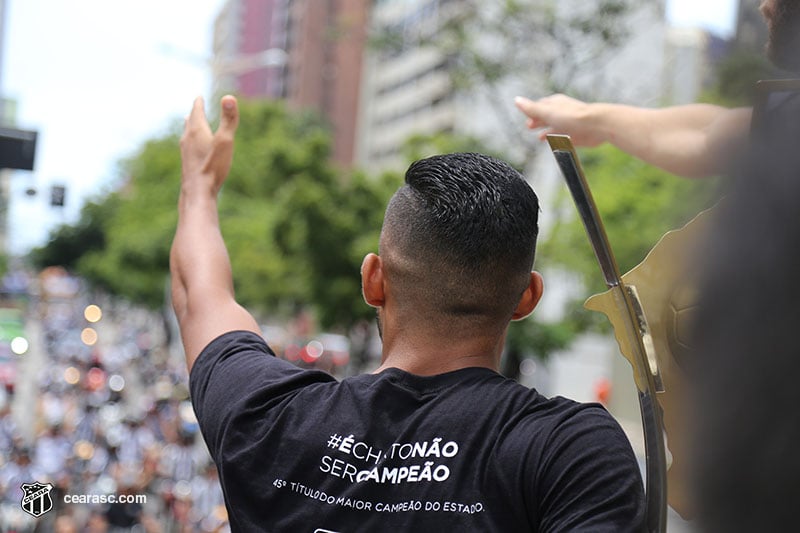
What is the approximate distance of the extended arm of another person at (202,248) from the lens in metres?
2.04

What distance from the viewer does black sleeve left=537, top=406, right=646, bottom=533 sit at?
1476mm

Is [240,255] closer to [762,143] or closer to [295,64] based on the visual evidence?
[762,143]

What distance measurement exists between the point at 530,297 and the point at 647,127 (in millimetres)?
470

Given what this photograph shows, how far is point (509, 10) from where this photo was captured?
1844cm

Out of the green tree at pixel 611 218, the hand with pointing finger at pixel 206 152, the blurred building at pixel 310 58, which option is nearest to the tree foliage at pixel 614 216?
the green tree at pixel 611 218

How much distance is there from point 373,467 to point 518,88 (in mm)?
17887

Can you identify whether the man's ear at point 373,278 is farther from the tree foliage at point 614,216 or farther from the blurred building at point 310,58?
the blurred building at point 310,58

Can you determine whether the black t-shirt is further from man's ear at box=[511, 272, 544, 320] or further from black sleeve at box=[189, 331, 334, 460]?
man's ear at box=[511, 272, 544, 320]

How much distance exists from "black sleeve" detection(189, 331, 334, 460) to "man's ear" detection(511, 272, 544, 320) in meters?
0.32

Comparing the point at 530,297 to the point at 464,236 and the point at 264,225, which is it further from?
the point at 264,225

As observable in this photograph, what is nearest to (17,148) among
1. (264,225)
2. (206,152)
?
(206,152)

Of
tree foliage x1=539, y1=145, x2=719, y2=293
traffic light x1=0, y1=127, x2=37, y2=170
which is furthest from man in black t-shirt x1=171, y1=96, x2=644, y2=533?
tree foliage x1=539, y1=145, x2=719, y2=293

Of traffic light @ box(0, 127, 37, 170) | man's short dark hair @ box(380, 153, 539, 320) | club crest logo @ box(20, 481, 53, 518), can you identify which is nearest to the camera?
man's short dark hair @ box(380, 153, 539, 320)

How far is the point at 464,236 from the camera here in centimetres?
172
